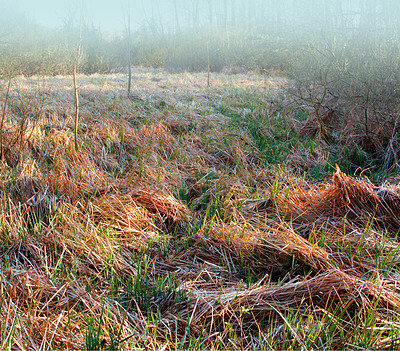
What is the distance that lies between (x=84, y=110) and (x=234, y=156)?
3.19 meters

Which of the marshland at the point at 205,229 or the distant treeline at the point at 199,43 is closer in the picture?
the marshland at the point at 205,229

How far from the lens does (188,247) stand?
2678mm

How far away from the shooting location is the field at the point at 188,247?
1736 mm

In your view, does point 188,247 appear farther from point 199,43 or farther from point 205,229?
point 199,43

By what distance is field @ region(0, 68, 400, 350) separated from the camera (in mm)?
1736

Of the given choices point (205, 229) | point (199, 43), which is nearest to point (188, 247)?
point (205, 229)

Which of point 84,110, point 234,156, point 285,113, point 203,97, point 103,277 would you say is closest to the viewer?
point 103,277

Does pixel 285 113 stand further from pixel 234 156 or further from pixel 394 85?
pixel 234 156

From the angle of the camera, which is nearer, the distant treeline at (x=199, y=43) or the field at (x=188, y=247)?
the field at (x=188, y=247)

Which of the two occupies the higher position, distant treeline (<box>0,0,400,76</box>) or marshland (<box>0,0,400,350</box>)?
distant treeline (<box>0,0,400,76</box>)

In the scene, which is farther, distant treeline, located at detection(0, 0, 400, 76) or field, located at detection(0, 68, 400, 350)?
distant treeline, located at detection(0, 0, 400, 76)

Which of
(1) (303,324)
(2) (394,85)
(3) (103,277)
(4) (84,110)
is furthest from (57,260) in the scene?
(2) (394,85)

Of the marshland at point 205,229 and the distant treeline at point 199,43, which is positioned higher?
the distant treeline at point 199,43

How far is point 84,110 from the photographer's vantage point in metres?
6.23
